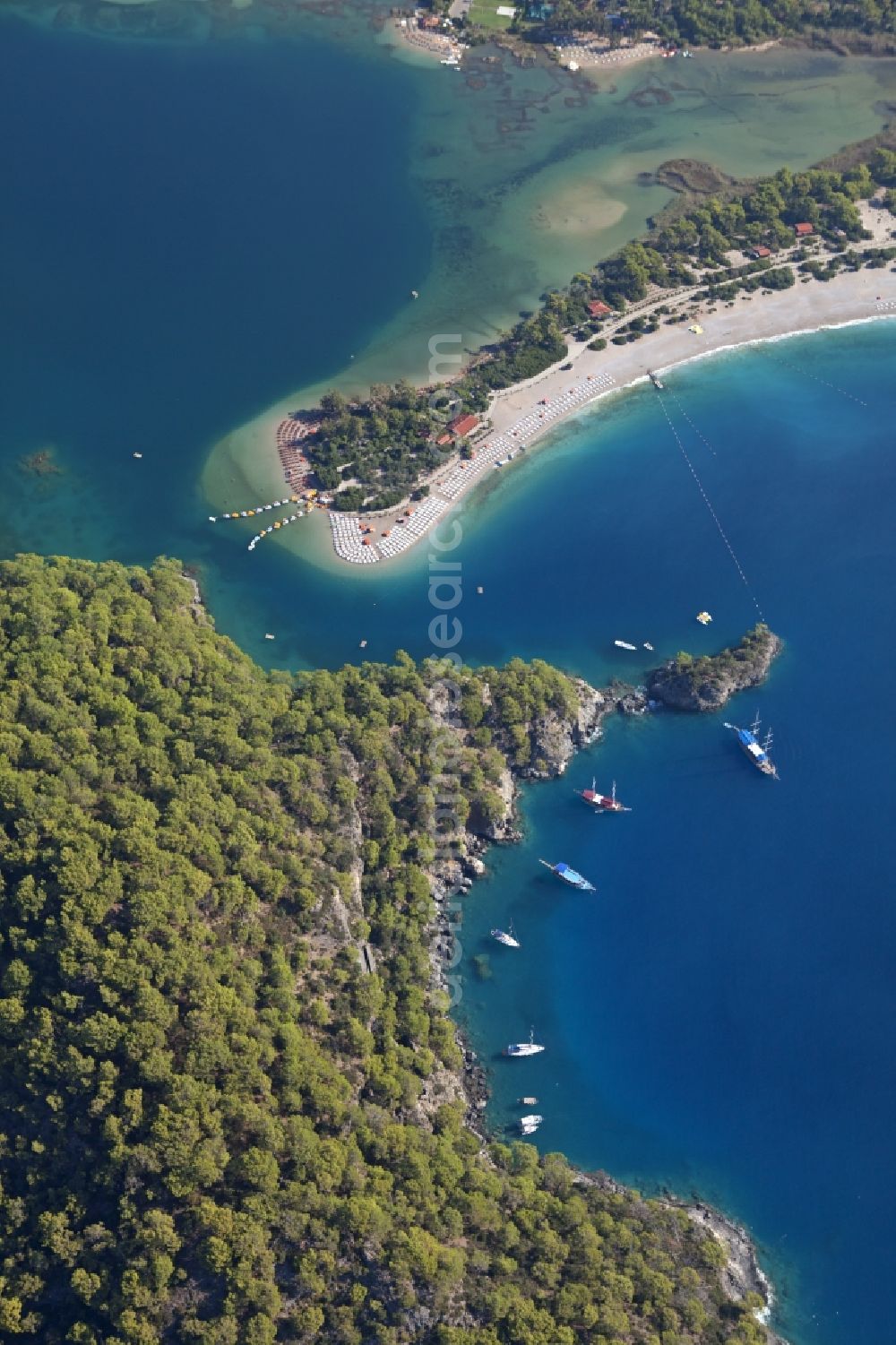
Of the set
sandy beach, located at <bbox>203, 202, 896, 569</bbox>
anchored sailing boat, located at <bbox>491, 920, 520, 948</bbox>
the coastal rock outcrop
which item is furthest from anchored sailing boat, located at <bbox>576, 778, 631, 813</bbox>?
sandy beach, located at <bbox>203, 202, 896, 569</bbox>

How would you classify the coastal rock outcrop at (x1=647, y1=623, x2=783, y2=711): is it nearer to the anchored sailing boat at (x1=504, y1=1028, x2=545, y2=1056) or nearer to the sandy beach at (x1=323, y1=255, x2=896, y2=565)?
the sandy beach at (x1=323, y1=255, x2=896, y2=565)

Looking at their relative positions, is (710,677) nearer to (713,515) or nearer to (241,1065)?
(713,515)

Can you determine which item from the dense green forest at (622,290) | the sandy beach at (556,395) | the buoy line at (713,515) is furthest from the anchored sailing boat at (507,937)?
the dense green forest at (622,290)

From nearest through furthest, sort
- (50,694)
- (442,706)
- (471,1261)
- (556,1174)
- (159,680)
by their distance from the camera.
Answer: (471,1261)
(556,1174)
(50,694)
(159,680)
(442,706)

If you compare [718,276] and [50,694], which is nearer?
[50,694]

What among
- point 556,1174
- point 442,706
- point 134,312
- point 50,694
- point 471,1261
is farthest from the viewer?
point 134,312

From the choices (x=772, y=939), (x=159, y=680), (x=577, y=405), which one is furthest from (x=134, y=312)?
(x=772, y=939)

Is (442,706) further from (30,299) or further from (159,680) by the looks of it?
(30,299)

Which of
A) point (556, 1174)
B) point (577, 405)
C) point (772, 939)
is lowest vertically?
point (556, 1174)

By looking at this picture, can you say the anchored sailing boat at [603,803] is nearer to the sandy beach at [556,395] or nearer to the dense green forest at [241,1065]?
the dense green forest at [241,1065]
